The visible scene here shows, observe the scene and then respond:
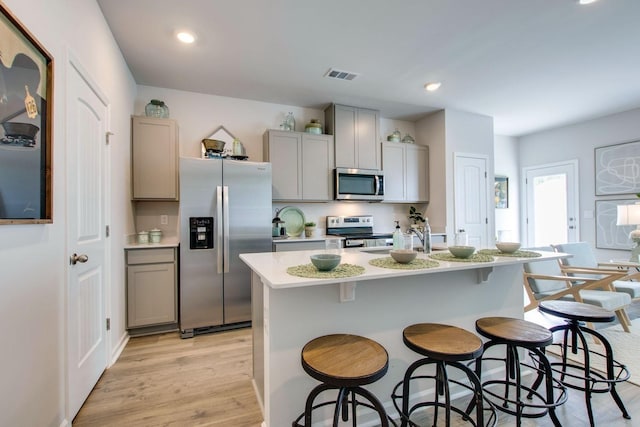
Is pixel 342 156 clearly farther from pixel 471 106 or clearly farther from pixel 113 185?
pixel 113 185

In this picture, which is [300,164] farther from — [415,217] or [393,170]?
[415,217]

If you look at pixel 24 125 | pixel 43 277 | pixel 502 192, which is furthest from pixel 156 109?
pixel 502 192

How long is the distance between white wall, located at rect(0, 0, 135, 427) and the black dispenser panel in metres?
1.39

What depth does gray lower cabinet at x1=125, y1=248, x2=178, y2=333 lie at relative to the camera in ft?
9.37

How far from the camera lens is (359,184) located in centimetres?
415

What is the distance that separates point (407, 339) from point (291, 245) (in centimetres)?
217

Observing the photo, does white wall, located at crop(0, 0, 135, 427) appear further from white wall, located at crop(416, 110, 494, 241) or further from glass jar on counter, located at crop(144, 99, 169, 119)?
white wall, located at crop(416, 110, 494, 241)

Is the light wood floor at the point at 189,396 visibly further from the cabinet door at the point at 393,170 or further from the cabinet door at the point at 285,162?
the cabinet door at the point at 393,170

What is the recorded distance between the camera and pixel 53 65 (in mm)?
1431

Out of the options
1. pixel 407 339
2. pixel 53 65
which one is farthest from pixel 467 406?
pixel 53 65

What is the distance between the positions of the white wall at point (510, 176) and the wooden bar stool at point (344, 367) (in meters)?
5.53

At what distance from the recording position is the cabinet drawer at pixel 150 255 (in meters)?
2.85

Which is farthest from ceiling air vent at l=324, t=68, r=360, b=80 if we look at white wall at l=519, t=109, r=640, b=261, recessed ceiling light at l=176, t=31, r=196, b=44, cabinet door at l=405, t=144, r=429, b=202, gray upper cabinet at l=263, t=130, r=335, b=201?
white wall at l=519, t=109, r=640, b=261

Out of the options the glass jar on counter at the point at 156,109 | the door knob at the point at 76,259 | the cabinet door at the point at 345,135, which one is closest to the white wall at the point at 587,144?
the cabinet door at the point at 345,135
